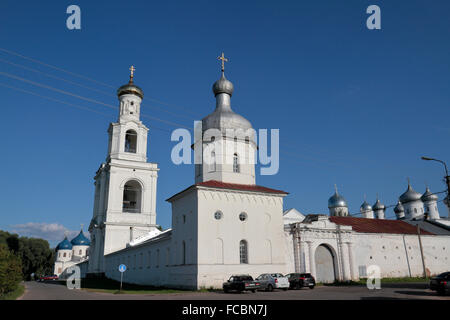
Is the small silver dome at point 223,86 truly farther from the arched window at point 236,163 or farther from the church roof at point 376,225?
the church roof at point 376,225

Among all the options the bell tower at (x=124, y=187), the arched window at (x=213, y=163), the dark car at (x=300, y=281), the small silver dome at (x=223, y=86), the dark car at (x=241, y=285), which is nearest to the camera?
the dark car at (x=241, y=285)

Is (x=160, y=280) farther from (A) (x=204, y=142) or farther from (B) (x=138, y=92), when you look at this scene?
(B) (x=138, y=92)

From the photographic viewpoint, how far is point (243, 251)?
26125 millimetres

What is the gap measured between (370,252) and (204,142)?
2173cm

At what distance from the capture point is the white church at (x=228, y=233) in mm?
25422

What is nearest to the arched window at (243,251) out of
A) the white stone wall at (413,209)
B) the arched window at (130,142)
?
the arched window at (130,142)

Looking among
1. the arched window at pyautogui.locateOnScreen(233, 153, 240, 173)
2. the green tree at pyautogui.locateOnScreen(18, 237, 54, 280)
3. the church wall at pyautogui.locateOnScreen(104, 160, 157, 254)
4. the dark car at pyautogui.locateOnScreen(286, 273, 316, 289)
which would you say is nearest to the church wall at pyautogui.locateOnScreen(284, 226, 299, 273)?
the dark car at pyautogui.locateOnScreen(286, 273, 316, 289)

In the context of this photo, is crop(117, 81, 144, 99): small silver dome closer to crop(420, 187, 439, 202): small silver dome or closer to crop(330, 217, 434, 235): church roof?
crop(330, 217, 434, 235): church roof

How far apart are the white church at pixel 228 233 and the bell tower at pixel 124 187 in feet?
0.47

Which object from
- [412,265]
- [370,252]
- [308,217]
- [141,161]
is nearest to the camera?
[308,217]

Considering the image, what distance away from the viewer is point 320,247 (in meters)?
31.7

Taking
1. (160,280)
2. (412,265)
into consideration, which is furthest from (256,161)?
(412,265)

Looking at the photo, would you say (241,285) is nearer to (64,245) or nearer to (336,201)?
(336,201)
